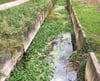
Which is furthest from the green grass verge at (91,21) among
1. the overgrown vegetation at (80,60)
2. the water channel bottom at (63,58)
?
the water channel bottom at (63,58)

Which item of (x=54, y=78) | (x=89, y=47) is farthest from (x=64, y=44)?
(x=54, y=78)

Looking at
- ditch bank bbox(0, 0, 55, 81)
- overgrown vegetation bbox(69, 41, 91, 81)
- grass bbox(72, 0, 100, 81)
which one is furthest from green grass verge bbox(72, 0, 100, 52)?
ditch bank bbox(0, 0, 55, 81)

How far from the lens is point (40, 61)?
483 inches

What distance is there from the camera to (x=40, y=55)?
13.0 metres

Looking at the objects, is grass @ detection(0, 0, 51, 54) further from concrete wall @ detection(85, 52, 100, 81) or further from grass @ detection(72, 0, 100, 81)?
concrete wall @ detection(85, 52, 100, 81)

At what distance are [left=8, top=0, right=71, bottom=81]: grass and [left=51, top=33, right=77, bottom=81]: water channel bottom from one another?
33 centimetres

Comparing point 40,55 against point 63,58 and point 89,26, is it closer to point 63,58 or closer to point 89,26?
point 63,58

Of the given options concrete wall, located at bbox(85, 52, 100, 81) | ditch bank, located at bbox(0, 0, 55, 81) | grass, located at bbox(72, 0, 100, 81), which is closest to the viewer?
concrete wall, located at bbox(85, 52, 100, 81)

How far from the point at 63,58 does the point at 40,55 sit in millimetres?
1177

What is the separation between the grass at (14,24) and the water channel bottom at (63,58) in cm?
194

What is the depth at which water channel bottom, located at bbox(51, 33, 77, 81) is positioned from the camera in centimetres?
1093

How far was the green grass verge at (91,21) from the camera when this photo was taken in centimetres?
1237

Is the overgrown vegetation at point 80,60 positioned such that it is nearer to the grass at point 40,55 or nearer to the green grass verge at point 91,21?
the green grass verge at point 91,21

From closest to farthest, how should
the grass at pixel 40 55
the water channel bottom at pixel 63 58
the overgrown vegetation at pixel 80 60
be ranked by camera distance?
the overgrown vegetation at pixel 80 60, the grass at pixel 40 55, the water channel bottom at pixel 63 58
